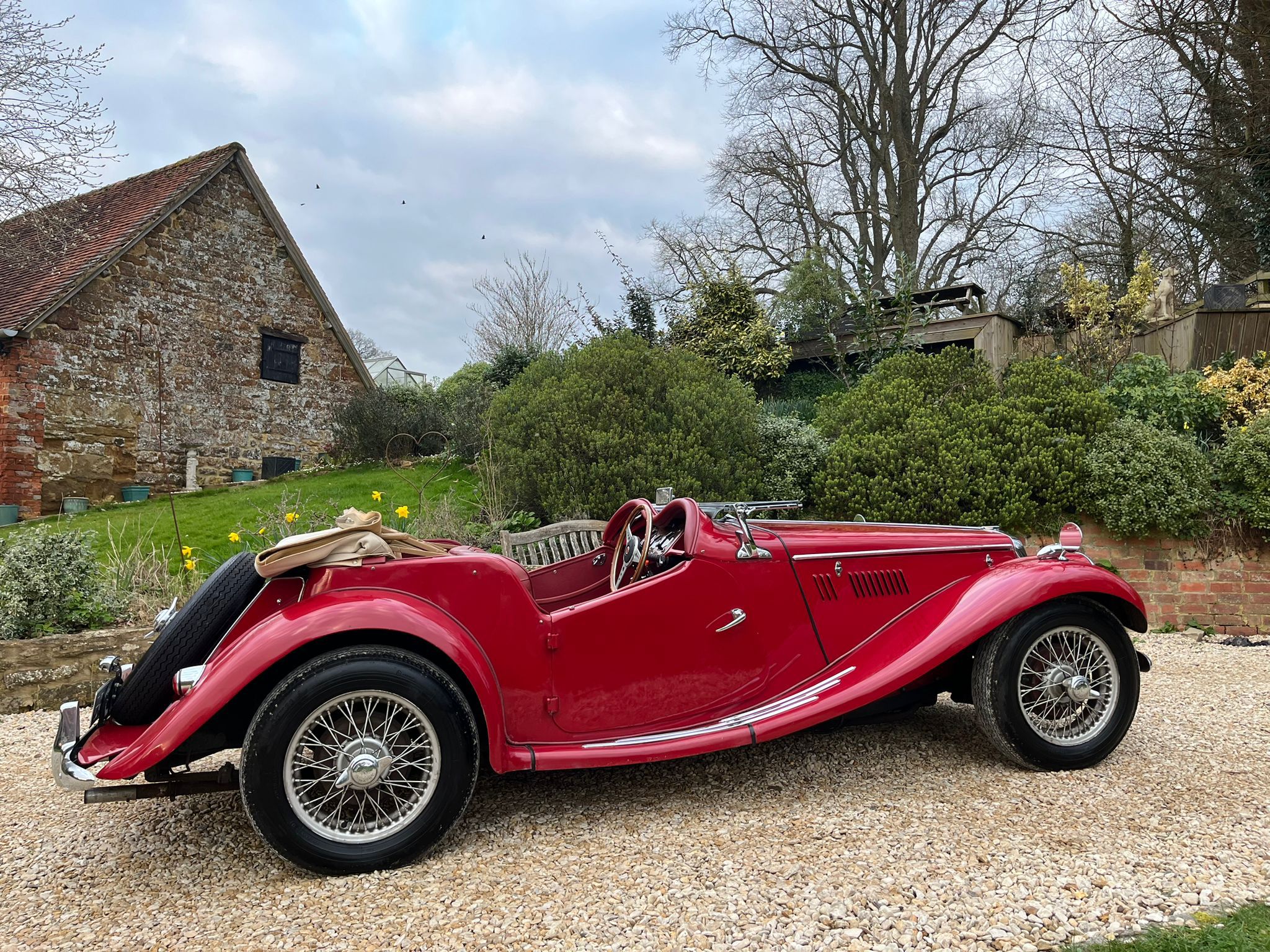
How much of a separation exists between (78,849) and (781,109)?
65.4 feet

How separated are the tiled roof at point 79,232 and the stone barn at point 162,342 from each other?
1.5 inches

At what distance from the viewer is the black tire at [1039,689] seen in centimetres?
325

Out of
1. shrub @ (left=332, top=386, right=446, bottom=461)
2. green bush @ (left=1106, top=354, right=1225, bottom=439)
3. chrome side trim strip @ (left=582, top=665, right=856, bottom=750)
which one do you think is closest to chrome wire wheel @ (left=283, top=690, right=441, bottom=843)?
chrome side trim strip @ (left=582, top=665, right=856, bottom=750)

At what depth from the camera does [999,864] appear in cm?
250

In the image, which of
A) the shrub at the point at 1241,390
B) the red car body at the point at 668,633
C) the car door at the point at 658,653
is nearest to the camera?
the red car body at the point at 668,633

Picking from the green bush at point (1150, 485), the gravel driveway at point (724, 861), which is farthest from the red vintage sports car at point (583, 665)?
the green bush at point (1150, 485)

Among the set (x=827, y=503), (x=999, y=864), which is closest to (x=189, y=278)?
(x=827, y=503)

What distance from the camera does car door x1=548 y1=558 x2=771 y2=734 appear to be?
9.52 ft

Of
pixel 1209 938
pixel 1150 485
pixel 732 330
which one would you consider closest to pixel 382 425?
pixel 732 330

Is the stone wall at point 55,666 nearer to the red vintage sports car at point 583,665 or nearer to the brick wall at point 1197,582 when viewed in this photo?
the red vintage sports car at point 583,665

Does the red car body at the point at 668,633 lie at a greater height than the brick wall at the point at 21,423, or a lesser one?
lesser

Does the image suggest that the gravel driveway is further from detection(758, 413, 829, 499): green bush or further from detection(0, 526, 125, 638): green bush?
detection(758, 413, 829, 499): green bush

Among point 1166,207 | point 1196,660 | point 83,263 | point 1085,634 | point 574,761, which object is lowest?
point 1196,660

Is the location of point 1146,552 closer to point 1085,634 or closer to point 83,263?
point 1085,634
